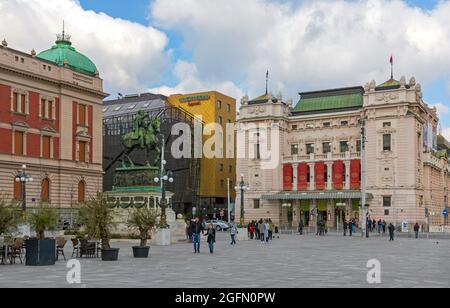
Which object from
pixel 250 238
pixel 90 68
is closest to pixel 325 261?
pixel 250 238

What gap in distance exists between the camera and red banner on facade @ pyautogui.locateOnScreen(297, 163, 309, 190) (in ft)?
297

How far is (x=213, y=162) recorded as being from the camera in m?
104

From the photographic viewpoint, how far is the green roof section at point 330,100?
92.0 metres

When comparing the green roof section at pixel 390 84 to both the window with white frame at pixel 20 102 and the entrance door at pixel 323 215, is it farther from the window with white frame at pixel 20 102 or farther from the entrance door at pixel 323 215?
the window with white frame at pixel 20 102

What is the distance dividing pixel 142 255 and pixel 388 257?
11406 millimetres

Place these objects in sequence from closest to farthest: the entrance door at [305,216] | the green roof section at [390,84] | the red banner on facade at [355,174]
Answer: the green roof section at [390,84], the red banner on facade at [355,174], the entrance door at [305,216]

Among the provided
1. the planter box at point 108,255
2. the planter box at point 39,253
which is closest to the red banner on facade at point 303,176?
the planter box at point 108,255

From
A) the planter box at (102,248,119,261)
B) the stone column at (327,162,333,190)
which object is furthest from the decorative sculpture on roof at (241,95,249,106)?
the planter box at (102,248,119,261)

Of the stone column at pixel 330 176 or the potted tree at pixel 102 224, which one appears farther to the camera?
the stone column at pixel 330 176

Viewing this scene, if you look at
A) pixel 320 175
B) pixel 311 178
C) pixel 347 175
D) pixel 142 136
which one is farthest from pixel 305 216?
pixel 142 136

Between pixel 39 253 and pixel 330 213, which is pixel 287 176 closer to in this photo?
pixel 330 213

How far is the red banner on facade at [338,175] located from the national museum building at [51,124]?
34.2 metres

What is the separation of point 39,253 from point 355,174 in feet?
221
